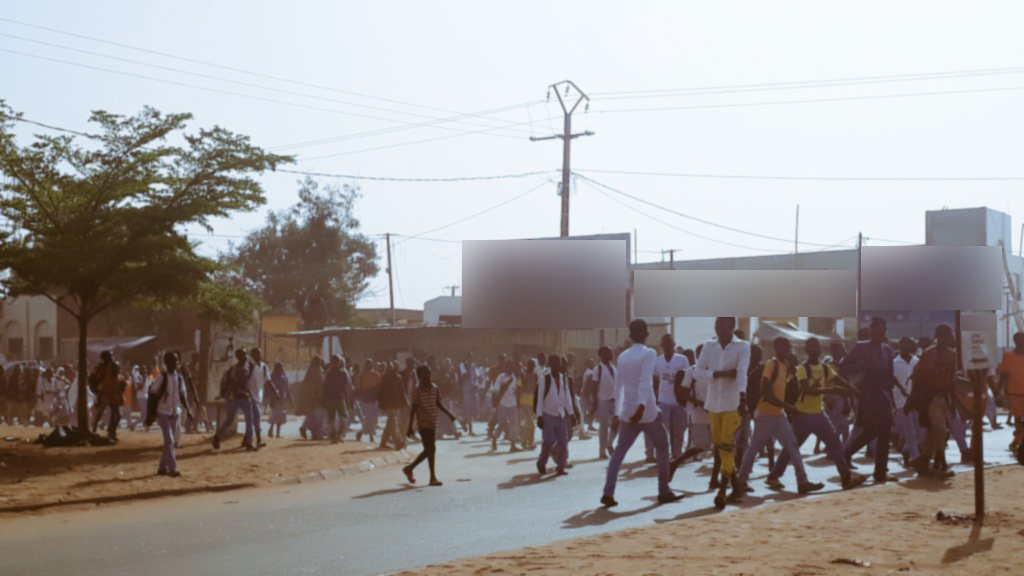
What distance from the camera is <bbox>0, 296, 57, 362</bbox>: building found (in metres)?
65.0

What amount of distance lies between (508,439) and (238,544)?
15.4 meters

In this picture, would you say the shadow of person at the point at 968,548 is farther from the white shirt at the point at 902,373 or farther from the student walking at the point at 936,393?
the white shirt at the point at 902,373

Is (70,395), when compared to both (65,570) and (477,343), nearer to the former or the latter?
(477,343)

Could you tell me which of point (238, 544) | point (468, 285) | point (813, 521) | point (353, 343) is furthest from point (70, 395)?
point (813, 521)

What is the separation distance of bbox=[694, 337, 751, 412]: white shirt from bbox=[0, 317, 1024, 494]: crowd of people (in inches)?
0.5

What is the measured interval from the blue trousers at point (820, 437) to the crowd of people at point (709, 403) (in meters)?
0.02

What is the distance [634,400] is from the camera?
12.6 metres

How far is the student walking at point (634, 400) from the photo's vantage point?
492 inches

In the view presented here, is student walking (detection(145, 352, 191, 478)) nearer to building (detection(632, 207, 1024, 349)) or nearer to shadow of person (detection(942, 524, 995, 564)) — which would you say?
shadow of person (detection(942, 524, 995, 564))

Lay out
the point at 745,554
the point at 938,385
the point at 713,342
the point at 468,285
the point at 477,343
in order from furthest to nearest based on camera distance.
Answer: the point at 477,343, the point at 468,285, the point at 938,385, the point at 713,342, the point at 745,554

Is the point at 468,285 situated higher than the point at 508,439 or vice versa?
the point at 468,285

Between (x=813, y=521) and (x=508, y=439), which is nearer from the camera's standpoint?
(x=813, y=521)

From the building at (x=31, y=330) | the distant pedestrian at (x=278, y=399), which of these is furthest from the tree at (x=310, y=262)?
the distant pedestrian at (x=278, y=399)

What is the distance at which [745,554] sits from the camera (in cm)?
883
